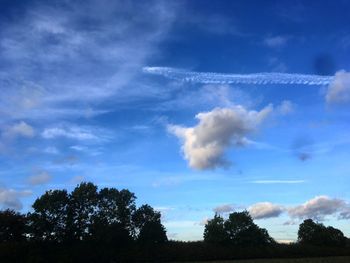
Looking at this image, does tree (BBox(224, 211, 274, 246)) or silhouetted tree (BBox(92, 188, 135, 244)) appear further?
tree (BBox(224, 211, 274, 246))

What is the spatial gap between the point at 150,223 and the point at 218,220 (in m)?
25.4

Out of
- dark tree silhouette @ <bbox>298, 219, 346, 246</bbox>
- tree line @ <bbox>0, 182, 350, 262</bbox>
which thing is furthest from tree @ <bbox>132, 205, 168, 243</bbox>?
dark tree silhouette @ <bbox>298, 219, 346, 246</bbox>

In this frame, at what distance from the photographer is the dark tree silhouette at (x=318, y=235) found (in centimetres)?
→ 12825

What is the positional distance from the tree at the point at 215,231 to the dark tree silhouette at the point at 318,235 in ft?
77.8

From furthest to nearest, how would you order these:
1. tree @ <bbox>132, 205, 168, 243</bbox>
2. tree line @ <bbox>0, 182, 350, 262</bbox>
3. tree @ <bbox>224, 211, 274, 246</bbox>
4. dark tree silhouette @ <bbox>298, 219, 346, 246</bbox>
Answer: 1. dark tree silhouette @ <bbox>298, 219, 346, 246</bbox>
2. tree @ <bbox>224, 211, 274, 246</bbox>
3. tree @ <bbox>132, 205, 168, 243</bbox>
4. tree line @ <bbox>0, 182, 350, 262</bbox>

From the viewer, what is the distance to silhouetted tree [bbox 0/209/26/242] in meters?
99.7

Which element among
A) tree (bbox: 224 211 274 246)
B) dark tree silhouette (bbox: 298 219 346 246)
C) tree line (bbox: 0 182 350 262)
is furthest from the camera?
dark tree silhouette (bbox: 298 219 346 246)

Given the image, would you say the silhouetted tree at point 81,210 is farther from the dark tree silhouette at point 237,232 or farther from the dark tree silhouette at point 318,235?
the dark tree silhouette at point 318,235

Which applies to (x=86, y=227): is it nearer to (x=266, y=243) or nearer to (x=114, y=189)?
(x=114, y=189)

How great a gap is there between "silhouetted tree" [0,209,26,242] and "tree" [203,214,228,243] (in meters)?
50.1

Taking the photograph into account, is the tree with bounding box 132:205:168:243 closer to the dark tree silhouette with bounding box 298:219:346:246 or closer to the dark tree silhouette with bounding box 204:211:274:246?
the dark tree silhouette with bounding box 204:211:274:246

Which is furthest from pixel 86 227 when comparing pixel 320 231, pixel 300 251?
pixel 320 231

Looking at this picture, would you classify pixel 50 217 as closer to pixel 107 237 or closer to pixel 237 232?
pixel 107 237

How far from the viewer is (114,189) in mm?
114688
